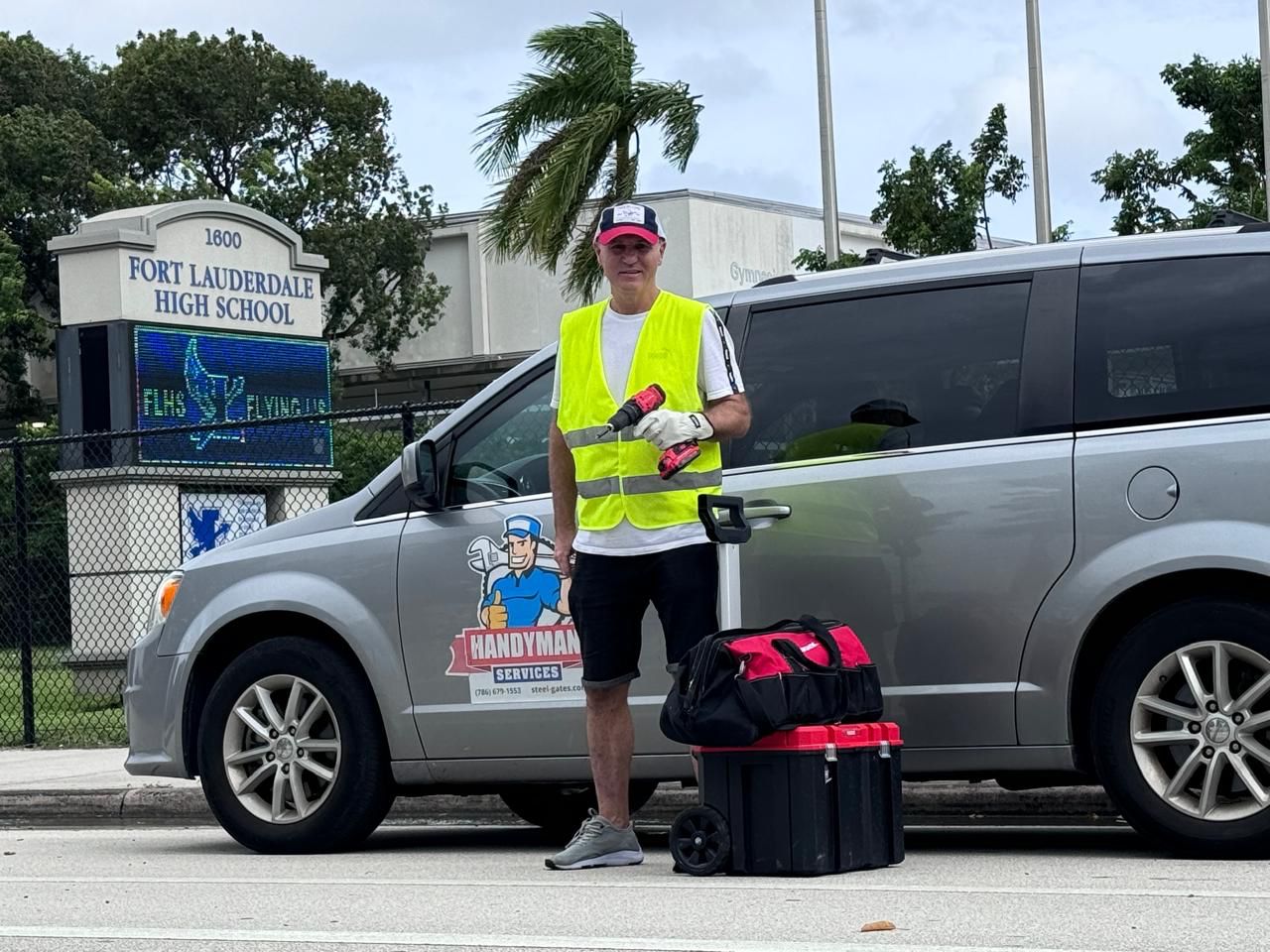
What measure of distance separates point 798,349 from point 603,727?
1446mm

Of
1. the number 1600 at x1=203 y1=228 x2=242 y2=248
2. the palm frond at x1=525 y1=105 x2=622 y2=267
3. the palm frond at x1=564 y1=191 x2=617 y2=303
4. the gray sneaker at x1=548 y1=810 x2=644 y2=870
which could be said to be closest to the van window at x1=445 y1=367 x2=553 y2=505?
the gray sneaker at x1=548 y1=810 x2=644 y2=870

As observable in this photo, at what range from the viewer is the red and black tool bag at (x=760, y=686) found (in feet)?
21.2

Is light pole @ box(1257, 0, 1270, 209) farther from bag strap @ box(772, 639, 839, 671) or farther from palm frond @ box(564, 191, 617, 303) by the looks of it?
bag strap @ box(772, 639, 839, 671)

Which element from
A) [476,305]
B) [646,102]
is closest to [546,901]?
[646,102]

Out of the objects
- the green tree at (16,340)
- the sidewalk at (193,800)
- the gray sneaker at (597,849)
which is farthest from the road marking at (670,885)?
the green tree at (16,340)

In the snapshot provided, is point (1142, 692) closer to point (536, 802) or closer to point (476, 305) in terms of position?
point (536, 802)

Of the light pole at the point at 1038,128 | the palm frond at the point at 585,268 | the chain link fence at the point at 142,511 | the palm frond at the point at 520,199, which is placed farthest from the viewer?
the light pole at the point at 1038,128

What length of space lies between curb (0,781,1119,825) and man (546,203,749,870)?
216cm

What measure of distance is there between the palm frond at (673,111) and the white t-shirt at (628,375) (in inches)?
606

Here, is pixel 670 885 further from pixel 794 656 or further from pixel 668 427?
pixel 668 427

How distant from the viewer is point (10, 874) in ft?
25.3

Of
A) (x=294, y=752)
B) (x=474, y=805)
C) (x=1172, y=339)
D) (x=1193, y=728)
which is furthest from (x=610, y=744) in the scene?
(x=474, y=805)

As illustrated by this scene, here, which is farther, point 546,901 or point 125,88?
point 125,88

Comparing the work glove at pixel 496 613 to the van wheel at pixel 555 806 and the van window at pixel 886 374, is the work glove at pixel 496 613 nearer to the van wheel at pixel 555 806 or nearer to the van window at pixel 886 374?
the van window at pixel 886 374
